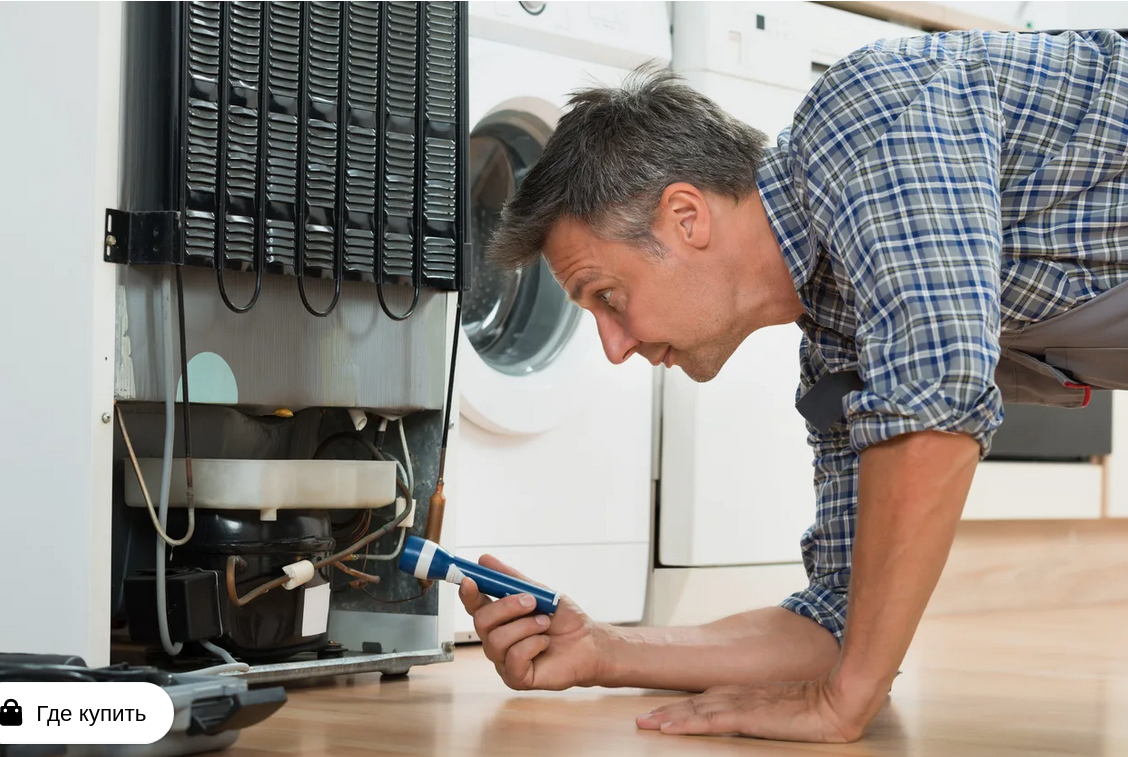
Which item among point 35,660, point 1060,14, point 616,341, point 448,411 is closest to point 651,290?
point 616,341

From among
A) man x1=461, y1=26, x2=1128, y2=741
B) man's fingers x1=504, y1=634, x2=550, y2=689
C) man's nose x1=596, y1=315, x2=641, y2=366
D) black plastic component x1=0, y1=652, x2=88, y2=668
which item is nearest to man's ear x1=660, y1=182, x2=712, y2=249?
man x1=461, y1=26, x2=1128, y2=741

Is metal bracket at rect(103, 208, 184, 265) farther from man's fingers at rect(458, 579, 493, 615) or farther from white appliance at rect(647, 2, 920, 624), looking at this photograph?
white appliance at rect(647, 2, 920, 624)

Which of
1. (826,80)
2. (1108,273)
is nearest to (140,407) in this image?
(826,80)

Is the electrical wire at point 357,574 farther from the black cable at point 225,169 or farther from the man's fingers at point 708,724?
the man's fingers at point 708,724

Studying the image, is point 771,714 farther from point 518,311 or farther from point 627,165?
point 518,311

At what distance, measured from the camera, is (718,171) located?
3.92 feet

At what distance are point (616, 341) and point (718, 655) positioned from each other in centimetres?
33

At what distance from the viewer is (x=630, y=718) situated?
48.4 inches

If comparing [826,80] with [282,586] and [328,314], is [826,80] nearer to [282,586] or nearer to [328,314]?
[328,314]

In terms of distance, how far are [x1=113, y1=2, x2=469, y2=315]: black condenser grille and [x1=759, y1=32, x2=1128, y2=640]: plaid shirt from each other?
384 mm

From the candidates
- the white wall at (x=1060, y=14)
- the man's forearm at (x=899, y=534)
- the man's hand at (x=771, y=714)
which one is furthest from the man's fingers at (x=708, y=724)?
the white wall at (x=1060, y=14)

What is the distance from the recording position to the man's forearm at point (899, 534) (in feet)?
3.23

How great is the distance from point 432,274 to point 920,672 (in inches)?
30.4

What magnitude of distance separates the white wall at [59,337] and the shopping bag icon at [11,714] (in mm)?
289
